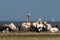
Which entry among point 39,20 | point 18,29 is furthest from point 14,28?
point 39,20

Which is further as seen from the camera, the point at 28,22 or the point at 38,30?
the point at 28,22

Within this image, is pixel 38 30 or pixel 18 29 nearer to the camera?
pixel 38 30

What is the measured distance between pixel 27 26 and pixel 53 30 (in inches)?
151

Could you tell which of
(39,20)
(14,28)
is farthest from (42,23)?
(14,28)

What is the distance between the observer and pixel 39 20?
46.8 metres

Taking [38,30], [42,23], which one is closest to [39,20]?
[42,23]

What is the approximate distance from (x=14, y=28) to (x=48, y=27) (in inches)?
193

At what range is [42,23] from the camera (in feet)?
152

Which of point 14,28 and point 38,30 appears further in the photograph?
point 14,28

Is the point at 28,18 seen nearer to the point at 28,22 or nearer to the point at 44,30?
the point at 28,22

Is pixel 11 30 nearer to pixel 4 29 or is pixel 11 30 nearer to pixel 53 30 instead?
pixel 4 29

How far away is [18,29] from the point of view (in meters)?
46.8

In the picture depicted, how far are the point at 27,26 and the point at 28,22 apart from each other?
80.5 inches

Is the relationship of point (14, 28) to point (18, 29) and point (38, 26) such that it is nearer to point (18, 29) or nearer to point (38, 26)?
point (18, 29)
